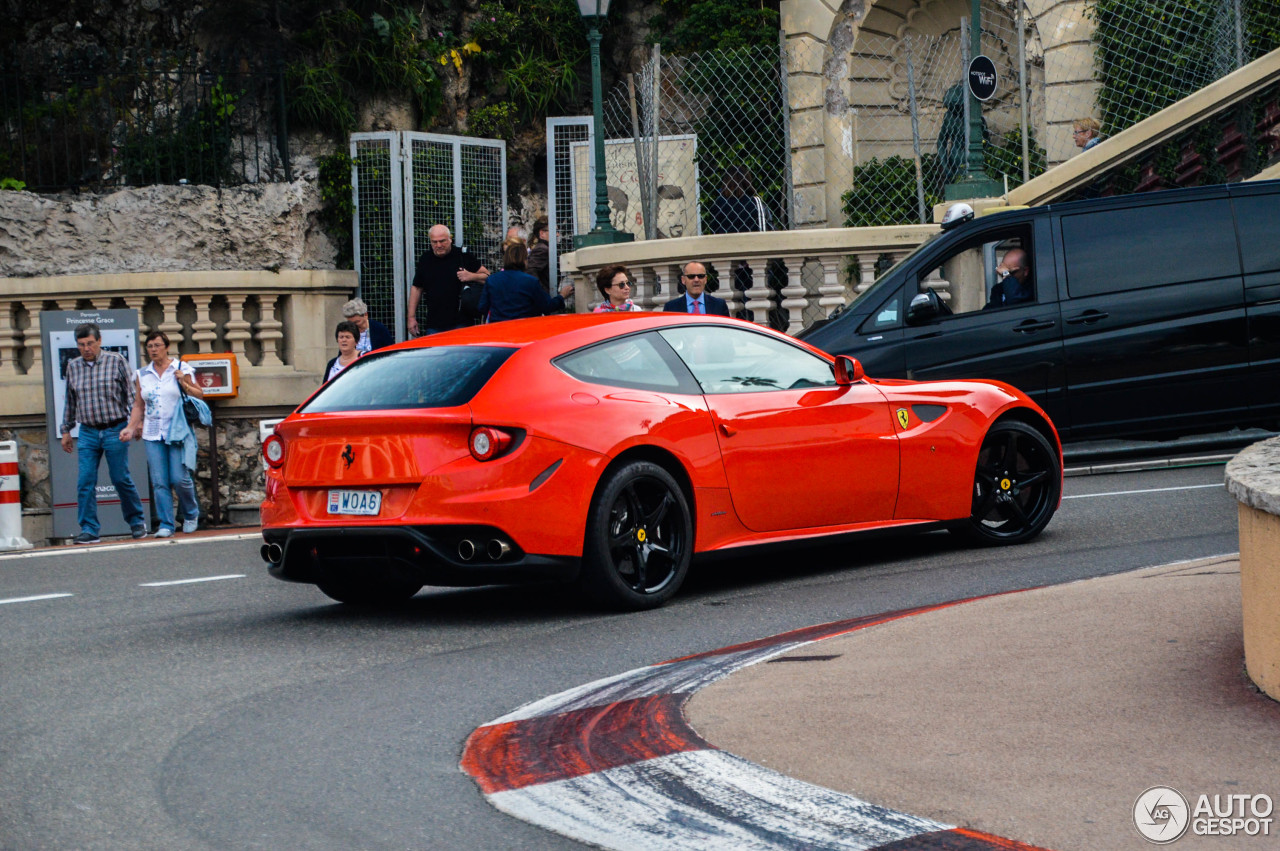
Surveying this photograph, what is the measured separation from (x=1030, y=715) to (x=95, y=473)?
11.7 m

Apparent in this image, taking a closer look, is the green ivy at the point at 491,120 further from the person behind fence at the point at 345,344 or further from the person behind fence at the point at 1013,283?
the person behind fence at the point at 1013,283

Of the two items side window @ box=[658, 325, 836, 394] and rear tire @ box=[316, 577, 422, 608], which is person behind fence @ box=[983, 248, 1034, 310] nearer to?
side window @ box=[658, 325, 836, 394]

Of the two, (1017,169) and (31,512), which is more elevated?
(1017,169)

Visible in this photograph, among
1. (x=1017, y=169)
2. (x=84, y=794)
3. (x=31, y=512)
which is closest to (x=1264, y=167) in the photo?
(x=1017, y=169)

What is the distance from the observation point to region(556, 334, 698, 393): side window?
7855 millimetres

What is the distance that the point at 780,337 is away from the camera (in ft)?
28.9

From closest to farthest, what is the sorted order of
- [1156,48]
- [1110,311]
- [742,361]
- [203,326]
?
[742,361] < [1110,311] < [203,326] < [1156,48]

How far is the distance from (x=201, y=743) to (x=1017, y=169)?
56.2ft

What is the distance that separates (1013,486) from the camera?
948 cm

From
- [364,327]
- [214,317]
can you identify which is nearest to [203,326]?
[214,317]

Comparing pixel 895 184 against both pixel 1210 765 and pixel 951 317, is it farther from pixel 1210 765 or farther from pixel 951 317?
pixel 1210 765

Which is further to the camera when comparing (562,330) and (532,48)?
(532,48)

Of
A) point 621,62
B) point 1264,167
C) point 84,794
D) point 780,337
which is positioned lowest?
point 84,794

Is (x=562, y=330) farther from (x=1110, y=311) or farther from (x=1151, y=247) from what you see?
(x=1151, y=247)
